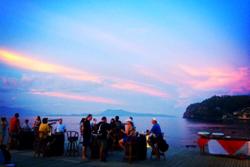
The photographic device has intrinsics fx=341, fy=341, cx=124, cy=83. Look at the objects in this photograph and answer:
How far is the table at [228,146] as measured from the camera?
49.7ft

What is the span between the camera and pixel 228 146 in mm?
15391

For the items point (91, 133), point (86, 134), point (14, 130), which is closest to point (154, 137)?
point (91, 133)

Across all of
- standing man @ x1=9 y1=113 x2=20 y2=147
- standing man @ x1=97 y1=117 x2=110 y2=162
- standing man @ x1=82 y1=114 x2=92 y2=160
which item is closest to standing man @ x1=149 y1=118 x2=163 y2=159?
standing man @ x1=97 y1=117 x2=110 y2=162

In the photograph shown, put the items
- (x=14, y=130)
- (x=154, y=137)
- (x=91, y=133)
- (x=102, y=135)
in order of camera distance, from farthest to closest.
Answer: (x=14, y=130) → (x=91, y=133) → (x=154, y=137) → (x=102, y=135)

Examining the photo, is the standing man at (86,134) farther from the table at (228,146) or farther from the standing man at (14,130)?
the table at (228,146)

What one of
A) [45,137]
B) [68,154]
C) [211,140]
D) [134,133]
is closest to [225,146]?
[211,140]

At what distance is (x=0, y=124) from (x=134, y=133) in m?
5.32

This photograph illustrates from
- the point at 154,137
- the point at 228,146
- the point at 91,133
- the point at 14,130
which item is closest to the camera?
the point at 154,137

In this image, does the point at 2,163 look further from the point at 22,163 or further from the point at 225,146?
the point at 225,146

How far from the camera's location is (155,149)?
Answer: 571 inches

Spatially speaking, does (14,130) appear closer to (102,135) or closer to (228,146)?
(102,135)

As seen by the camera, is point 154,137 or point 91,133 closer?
point 154,137

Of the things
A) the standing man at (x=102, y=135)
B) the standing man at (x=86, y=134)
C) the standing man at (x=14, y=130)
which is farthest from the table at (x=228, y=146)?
the standing man at (x=14, y=130)

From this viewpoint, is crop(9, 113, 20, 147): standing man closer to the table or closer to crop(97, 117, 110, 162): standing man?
crop(97, 117, 110, 162): standing man
